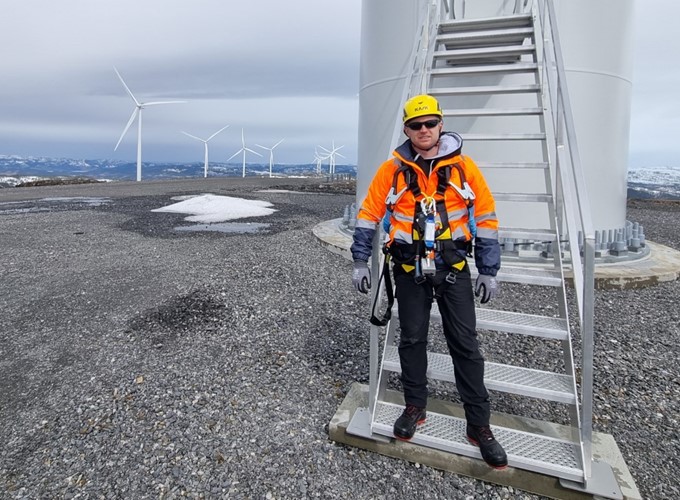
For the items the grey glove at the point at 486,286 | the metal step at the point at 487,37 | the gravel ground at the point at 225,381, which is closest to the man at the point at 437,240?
the grey glove at the point at 486,286

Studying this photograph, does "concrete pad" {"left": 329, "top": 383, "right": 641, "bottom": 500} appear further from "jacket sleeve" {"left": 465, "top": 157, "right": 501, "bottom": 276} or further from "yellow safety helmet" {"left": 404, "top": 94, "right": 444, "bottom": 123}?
"yellow safety helmet" {"left": 404, "top": 94, "right": 444, "bottom": 123}

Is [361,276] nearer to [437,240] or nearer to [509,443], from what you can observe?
[437,240]

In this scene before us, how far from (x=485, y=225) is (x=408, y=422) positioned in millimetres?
1551

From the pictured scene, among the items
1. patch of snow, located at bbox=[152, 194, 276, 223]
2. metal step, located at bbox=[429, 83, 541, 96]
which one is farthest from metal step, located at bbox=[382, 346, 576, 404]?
patch of snow, located at bbox=[152, 194, 276, 223]

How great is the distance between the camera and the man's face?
2.99 meters

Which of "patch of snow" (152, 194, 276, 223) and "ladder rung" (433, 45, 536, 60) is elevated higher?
"ladder rung" (433, 45, 536, 60)

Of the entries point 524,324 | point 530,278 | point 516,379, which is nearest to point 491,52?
point 530,278

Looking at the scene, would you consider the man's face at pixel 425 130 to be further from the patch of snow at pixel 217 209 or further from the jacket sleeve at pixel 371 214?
the patch of snow at pixel 217 209

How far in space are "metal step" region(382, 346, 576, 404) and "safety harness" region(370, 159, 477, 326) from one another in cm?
82

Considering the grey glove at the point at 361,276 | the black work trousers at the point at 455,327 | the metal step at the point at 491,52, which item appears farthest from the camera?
the metal step at the point at 491,52

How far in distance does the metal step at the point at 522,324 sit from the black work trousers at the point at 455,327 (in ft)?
1.53

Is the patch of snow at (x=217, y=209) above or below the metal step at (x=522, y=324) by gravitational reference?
above

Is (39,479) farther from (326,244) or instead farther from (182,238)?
(182,238)

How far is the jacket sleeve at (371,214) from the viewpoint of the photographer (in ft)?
10.5
